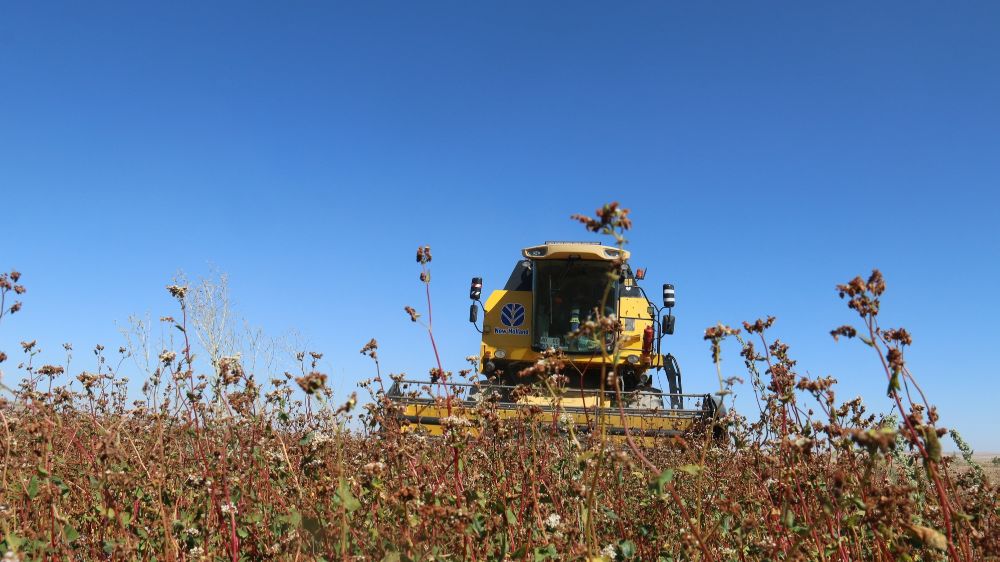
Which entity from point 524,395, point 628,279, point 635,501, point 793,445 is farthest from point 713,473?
point 628,279

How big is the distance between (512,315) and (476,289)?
1029 mm

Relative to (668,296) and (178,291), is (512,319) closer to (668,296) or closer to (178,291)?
(668,296)

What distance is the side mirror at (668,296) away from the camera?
1118 centimetres

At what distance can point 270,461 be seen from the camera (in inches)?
147

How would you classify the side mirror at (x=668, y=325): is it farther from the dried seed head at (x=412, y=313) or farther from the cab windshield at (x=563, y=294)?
the dried seed head at (x=412, y=313)

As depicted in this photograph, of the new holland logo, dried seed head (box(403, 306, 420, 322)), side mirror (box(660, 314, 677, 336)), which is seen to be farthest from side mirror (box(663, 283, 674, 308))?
dried seed head (box(403, 306, 420, 322))

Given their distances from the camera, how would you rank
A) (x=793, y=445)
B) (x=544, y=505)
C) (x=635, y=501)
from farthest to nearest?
(x=635, y=501) → (x=544, y=505) → (x=793, y=445)

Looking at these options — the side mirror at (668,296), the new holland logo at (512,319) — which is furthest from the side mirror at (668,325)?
the new holland logo at (512,319)

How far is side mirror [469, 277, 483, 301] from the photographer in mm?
12094

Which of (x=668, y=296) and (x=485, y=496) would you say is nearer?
(x=485, y=496)

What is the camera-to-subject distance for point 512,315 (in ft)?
41.8

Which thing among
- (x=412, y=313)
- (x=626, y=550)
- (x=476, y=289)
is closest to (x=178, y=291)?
(x=412, y=313)

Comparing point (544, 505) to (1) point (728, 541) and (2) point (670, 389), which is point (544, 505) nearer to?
(1) point (728, 541)

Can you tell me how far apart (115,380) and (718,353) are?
6175 millimetres
